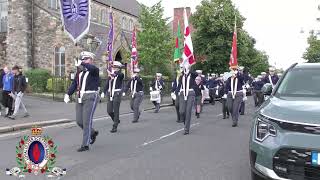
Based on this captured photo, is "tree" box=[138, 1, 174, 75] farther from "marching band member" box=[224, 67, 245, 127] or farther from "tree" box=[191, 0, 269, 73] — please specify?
"marching band member" box=[224, 67, 245, 127]

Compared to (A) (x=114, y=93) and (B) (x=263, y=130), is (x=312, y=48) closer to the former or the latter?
(A) (x=114, y=93)

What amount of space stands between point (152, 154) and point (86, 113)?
1.56m

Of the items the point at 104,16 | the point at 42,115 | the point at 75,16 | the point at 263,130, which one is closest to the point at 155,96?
the point at 42,115

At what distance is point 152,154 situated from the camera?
987 cm

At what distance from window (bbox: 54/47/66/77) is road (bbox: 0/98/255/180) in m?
22.7

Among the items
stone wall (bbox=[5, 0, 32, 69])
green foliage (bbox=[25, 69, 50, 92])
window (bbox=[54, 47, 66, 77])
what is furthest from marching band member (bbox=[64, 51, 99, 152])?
stone wall (bbox=[5, 0, 32, 69])

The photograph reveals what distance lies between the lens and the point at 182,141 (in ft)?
39.0

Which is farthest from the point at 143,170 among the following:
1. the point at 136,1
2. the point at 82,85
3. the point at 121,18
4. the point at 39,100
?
the point at 136,1

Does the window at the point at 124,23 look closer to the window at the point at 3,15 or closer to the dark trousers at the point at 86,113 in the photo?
the window at the point at 3,15

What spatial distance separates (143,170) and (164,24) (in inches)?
1258

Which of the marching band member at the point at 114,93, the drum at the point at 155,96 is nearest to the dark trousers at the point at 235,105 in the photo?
the marching band member at the point at 114,93

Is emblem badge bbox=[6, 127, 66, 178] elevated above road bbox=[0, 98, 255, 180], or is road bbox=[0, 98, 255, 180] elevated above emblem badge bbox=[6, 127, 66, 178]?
emblem badge bbox=[6, 127, 66, 178]

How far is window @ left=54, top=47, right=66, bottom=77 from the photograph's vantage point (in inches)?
1475

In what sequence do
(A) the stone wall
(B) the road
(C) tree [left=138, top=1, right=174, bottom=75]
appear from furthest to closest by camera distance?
(C) tree [left=138, top=1, right=174, bottom=75], (A) the stone wall, (B) the road
